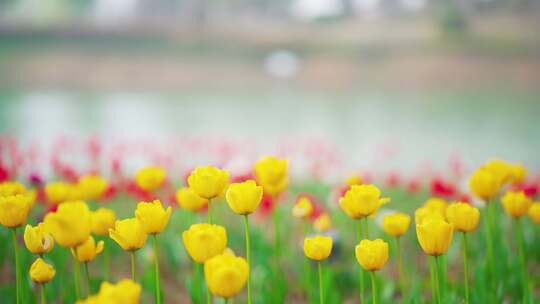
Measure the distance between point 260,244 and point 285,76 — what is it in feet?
5.35

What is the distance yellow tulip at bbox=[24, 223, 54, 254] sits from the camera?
0.70 meters

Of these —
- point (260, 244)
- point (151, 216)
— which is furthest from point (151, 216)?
point (260, 244)

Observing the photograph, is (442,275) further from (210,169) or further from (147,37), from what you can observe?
(147,37)

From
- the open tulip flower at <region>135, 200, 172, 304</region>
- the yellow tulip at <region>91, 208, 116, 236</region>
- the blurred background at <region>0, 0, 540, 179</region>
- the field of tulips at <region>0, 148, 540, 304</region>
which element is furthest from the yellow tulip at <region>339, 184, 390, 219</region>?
the blurred background at <region>0, 0, 540, 179</region>

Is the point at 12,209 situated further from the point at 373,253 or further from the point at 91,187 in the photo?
the point at 373,253

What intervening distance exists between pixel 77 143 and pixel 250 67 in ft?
3.19

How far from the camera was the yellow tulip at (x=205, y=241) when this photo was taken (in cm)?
64

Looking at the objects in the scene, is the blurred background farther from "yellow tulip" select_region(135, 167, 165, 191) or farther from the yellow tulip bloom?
the yellow tulip bloom

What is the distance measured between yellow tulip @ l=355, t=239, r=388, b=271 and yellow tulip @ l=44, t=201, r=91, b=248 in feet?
1.06

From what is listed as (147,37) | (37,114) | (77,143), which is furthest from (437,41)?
(37,114)

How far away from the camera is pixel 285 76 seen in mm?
2861

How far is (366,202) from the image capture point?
759 mm

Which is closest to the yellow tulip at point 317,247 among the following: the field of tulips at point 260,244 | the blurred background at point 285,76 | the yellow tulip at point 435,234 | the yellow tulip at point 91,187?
the field of tulips at point 260,244

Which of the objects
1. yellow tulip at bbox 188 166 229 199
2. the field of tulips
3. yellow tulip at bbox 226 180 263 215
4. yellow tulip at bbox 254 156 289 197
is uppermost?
yellow tulip at bbox 254 156 289 197
